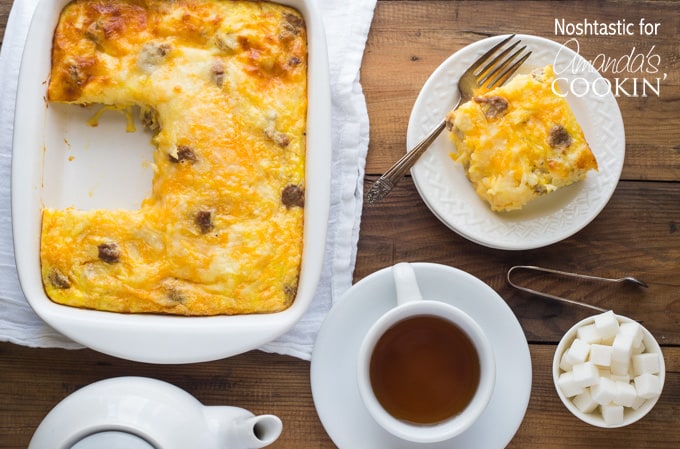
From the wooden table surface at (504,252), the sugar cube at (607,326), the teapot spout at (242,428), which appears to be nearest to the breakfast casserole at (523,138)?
the wooden table surface at (504,252)

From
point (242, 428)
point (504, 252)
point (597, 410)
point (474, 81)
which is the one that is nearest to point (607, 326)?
point (597, 410)

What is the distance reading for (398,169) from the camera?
7.30ft

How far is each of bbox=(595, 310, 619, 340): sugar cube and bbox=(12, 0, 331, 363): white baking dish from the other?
86 cm

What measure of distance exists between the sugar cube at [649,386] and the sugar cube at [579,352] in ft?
0.58

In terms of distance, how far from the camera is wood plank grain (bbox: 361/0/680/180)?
7.68 feet

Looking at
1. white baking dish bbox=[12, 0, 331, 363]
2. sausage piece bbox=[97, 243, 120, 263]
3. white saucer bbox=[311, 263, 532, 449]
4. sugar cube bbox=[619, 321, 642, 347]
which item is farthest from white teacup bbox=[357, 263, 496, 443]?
sausage piece bbox=[97, 243, 120, 263]

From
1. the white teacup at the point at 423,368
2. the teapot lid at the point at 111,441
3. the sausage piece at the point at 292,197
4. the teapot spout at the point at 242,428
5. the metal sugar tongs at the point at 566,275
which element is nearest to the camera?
the teapot lid at the point at 111,441

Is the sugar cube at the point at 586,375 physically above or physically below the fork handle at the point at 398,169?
below

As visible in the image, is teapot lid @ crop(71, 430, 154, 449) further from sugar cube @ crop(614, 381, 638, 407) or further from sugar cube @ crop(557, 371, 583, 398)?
sugar cube @ crop(614, 381, 638, 407)

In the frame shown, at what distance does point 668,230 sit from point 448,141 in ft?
2.63

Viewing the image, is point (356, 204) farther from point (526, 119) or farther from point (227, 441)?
point (227, 441)

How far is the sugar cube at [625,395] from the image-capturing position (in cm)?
212

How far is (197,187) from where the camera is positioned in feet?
6.73

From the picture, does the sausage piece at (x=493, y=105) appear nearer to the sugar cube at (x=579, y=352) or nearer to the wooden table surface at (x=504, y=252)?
the wooden table surface at (x=504, y=252)
